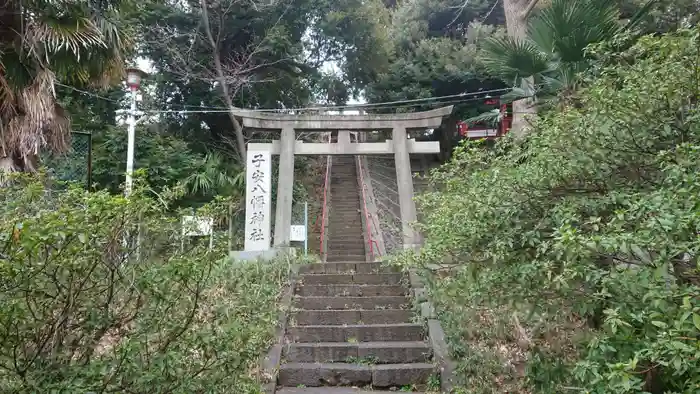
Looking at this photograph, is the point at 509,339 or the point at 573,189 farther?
the point at 509,339

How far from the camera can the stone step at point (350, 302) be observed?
6.04 m

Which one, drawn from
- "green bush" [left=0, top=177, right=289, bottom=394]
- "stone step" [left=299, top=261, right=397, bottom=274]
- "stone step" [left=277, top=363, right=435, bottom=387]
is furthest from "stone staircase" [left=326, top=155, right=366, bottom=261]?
"green bush" [left=0, top=177, right=289, bottom=394]

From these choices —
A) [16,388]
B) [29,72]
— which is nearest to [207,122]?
[29,72]

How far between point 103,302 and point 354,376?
2.81 metres

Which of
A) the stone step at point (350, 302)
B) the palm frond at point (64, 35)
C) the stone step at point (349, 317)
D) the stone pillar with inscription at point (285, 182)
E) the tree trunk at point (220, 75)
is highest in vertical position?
the tree trunk at point (220, 75)

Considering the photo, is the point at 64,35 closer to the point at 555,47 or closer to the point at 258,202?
the point at 258,202

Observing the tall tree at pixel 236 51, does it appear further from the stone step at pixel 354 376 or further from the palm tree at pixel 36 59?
the stone step at pixel 354 376

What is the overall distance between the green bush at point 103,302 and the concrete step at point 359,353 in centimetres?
204

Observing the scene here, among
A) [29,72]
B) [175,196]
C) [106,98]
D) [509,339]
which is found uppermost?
[106,98]

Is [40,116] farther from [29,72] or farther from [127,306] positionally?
[127,306]

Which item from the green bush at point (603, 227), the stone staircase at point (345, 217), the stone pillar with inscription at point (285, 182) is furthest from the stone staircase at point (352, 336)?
the stone staircase at point (345, 217)

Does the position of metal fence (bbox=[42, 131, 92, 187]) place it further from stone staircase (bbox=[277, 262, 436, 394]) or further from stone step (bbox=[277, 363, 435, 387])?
stone step (bbox=[277, 363, 435, 387])

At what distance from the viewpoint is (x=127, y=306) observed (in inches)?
98.2

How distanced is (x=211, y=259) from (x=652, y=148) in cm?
250
